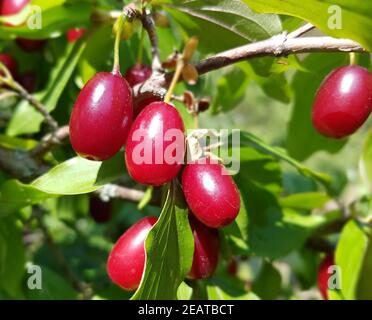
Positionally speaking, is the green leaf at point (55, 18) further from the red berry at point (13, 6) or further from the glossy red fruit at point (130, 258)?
the glossy red fruit at point (130, 258)

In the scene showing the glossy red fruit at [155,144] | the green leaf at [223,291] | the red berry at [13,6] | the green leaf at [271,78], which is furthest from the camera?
the red berry at [13,6]

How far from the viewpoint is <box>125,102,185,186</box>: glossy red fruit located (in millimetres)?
867

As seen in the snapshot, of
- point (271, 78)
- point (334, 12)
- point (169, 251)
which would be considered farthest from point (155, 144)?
Result: point (271, 78)

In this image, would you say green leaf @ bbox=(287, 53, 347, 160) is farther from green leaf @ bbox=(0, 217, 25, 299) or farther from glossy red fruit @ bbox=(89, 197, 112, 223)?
green leaf @ bbox=(0, 217, 25, 299)

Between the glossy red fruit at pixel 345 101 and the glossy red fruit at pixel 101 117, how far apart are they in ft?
1.04

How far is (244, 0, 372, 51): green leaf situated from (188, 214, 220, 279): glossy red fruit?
36 cm

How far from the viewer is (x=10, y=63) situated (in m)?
Result: 1.57

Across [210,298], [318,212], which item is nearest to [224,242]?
[210,298]

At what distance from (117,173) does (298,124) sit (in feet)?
2.12

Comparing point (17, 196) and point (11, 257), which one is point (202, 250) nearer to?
point (17, 196)

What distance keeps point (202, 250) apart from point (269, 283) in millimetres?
633

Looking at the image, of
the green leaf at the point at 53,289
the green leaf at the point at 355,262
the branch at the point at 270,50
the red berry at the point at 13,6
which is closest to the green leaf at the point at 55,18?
the red berry at the point at 13,6

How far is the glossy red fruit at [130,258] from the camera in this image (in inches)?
38.1
